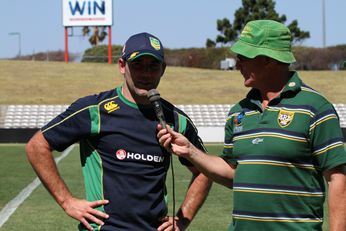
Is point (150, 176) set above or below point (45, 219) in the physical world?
above

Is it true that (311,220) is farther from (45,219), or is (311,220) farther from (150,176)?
(45,219)

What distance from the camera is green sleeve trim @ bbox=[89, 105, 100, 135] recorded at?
148 inches

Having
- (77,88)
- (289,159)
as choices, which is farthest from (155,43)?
(77,88)

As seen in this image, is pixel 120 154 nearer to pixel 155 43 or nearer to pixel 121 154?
pixel 121 154

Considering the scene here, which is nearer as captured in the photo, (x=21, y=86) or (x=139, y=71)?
(x=139, y=71)

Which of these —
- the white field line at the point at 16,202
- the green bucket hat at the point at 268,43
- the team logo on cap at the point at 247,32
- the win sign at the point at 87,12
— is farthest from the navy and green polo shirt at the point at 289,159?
the win sign at the point at 87,12

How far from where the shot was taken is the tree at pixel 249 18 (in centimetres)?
7144

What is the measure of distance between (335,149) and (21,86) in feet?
132

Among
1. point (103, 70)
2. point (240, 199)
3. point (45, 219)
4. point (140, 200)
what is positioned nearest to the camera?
point (240, 199)

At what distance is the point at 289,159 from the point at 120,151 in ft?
3.07

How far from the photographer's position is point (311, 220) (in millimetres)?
3355

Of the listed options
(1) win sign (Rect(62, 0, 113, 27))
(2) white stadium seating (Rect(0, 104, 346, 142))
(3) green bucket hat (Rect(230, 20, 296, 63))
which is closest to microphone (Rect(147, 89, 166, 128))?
(3) green bucket hat (Rect(230, 20, 296, 63))

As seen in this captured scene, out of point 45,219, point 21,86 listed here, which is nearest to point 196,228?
point 45,219

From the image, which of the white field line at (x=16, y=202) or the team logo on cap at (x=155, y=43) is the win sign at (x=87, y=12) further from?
the team logo on cap at (x=155, y=43)
